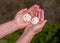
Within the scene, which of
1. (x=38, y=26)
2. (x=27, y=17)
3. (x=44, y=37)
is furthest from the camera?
(x=44, y=37)

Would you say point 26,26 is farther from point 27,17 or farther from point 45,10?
point 45,10

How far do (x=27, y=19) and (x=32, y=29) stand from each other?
144 millimetres

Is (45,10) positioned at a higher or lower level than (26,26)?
higher

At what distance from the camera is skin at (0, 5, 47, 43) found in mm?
2135

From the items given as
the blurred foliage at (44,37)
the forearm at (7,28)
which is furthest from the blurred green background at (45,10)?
the forearm at (7,28)

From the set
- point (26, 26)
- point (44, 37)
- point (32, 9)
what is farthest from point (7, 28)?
point (44, 37)

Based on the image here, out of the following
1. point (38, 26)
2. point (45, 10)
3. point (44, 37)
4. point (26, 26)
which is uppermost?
point (45, 10)

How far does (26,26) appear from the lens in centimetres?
223

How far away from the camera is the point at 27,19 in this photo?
7.36 feet

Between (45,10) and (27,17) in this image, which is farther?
(45,10)

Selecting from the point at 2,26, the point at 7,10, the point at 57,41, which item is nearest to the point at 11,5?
the point at 7,10

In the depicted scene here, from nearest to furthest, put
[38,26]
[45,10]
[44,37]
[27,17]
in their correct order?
[38,26] < [27,17] < [44,37] < [45,10]

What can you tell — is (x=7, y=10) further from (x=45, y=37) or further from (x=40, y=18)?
(x=40, y=18)

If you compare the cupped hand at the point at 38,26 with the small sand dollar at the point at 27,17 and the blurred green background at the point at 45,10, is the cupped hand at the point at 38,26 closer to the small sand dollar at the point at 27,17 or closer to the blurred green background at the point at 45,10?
the small sand dollar at the point at 27,17
